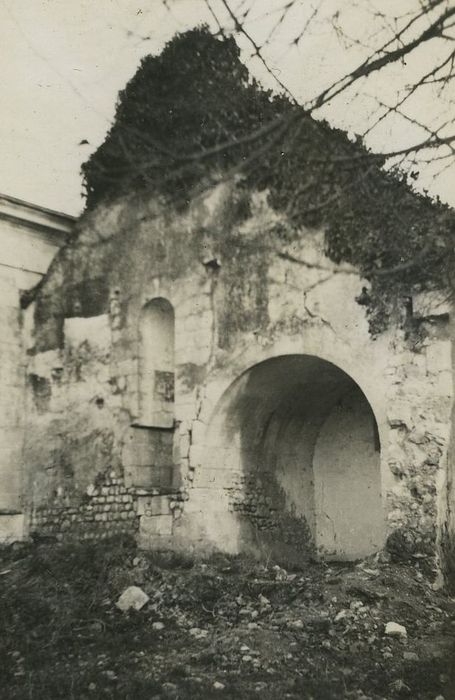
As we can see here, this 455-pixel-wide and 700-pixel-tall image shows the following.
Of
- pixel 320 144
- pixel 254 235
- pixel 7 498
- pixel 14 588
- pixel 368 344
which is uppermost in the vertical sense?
pixel 320 144

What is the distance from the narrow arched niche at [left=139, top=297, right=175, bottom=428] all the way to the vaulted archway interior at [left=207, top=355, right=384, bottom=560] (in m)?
1.19

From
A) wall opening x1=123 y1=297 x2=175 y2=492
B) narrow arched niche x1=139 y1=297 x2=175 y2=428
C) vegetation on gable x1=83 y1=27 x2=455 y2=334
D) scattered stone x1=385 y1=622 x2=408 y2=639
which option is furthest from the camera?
narrow arched niche x1=139 y1=297 x2=175 y2=428

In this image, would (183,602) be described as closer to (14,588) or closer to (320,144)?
(14,588)

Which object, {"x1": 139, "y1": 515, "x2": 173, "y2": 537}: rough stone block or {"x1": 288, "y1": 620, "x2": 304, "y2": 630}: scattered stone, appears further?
{"x1": 139, "y1": 515, "x2": 173, "y2": 537}: rough stone block

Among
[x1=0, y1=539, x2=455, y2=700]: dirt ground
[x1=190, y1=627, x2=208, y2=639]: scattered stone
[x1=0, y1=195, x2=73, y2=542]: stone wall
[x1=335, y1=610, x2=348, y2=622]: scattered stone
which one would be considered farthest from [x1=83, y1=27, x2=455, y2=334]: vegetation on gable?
[x1=190, y1=627, x2=208, y2=639]: scattered stone

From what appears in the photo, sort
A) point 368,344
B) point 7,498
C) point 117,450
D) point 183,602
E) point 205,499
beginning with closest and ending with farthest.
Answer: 1. point 183,602
2. point 368,344
3. point 205,499
4. point 117,450
5. point 7,498

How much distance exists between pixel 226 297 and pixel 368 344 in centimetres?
215

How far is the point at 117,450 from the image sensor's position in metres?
10.7

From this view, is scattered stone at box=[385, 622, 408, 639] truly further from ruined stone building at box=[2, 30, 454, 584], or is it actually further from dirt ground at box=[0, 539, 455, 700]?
ruined stone building at box=[2, 30, 454, 584]

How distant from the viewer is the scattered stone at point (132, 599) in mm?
7750

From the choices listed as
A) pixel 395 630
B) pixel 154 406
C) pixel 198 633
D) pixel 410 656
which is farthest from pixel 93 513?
pixel 410 656

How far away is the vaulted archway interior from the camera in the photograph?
9.95 m

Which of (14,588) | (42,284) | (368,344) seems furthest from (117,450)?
(368,344)

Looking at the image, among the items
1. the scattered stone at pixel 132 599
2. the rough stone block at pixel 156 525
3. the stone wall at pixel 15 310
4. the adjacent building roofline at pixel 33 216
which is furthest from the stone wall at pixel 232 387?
the scattered stone at pixel 132 599
